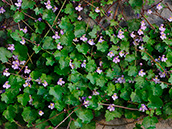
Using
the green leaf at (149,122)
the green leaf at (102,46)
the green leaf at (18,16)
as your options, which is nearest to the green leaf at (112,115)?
the green leaf at (149,122)

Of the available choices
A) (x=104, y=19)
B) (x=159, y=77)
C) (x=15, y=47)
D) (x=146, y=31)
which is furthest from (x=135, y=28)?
(x=15, y=47)

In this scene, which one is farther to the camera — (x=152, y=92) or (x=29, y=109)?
(x=29, y=109)

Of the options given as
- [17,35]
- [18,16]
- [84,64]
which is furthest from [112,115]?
[18,16]

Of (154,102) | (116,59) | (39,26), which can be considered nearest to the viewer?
(154,102)

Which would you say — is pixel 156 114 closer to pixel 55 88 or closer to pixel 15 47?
pixel 55 88

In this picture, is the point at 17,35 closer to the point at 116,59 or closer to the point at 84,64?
the point at 84,64

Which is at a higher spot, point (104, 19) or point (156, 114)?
point (104, 19)
